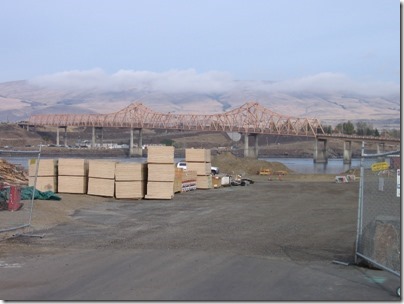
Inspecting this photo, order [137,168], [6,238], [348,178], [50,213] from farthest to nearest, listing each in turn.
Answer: [348,178] → [137,168] → [50,213] → [6,238]

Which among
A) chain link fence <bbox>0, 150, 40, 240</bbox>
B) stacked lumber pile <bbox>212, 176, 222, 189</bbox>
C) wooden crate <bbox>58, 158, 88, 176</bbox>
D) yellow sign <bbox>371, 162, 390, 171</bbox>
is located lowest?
stacked lumber pile <bbox>212, 176, 222, 189</bbox>

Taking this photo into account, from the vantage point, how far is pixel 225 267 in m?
9.75

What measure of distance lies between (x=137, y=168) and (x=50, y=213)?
7.95m

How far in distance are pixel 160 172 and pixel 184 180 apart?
5.86m

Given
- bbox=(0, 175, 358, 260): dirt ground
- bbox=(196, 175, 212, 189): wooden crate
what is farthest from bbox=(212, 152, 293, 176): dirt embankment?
bbox=(0, 175, 358, 260): dirt ground

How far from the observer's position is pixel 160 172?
25.3 meters

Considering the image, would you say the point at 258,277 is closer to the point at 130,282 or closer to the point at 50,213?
the point at 130,282

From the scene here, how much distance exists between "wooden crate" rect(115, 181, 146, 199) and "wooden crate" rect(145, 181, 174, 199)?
1.27 feet

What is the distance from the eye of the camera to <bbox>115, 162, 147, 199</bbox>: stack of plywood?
2498 centimetres

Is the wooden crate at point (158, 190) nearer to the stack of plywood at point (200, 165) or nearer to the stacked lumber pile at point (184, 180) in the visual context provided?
the stacked lumber pile at point (184, 180)

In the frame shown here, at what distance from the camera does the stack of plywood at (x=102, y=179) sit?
82.3 ft

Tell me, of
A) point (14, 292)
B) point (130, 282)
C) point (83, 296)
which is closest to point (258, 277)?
point (130, 282)

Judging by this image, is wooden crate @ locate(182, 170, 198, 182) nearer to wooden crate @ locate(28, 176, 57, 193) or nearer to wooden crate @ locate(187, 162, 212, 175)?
wooden crate @ locate(187, 162, 212, 175)

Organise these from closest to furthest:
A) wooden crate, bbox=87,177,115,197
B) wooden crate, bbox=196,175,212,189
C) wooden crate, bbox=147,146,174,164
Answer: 1. wooden crate, bbox=87,177,115,197
2. wooden crate, bbox=147,146,174,164
3. wooden crate, bbox=196,175,212,189
